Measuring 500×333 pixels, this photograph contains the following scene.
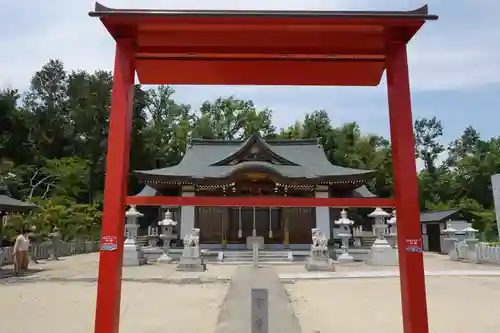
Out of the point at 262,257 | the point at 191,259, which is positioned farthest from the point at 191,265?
the point at 262,257

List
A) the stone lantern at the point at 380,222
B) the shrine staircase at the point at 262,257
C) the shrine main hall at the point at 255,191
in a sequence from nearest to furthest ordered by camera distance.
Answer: the stone lantern at the point at 380,222 < the shrine staircase at the point at 262,257 < the shrine main hall at the point at 255,191

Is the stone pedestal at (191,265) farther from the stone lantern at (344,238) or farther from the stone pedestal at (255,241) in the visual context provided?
the stone lantern at (344,238)

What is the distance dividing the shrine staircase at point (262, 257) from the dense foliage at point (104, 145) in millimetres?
10344

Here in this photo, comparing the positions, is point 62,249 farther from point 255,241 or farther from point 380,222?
point 380,222

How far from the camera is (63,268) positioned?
1470 centimetres

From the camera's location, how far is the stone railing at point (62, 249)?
48.7 ft

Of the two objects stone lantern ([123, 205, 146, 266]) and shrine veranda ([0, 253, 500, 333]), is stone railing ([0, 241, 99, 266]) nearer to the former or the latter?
shrine veranda ([0, 253, 500, 333])

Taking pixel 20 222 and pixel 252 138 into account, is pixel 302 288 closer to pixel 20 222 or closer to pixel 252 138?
pixel 252 138

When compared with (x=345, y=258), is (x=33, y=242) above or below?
above

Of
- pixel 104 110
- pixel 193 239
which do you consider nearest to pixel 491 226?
pixel 193 239

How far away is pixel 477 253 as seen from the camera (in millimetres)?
16953

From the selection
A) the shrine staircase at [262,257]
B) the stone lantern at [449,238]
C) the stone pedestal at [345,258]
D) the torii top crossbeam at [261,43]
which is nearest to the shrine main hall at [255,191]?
the shrine staircase at [262,257]

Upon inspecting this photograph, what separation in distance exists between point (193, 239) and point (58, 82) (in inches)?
1635

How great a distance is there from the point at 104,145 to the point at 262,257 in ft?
76.5
